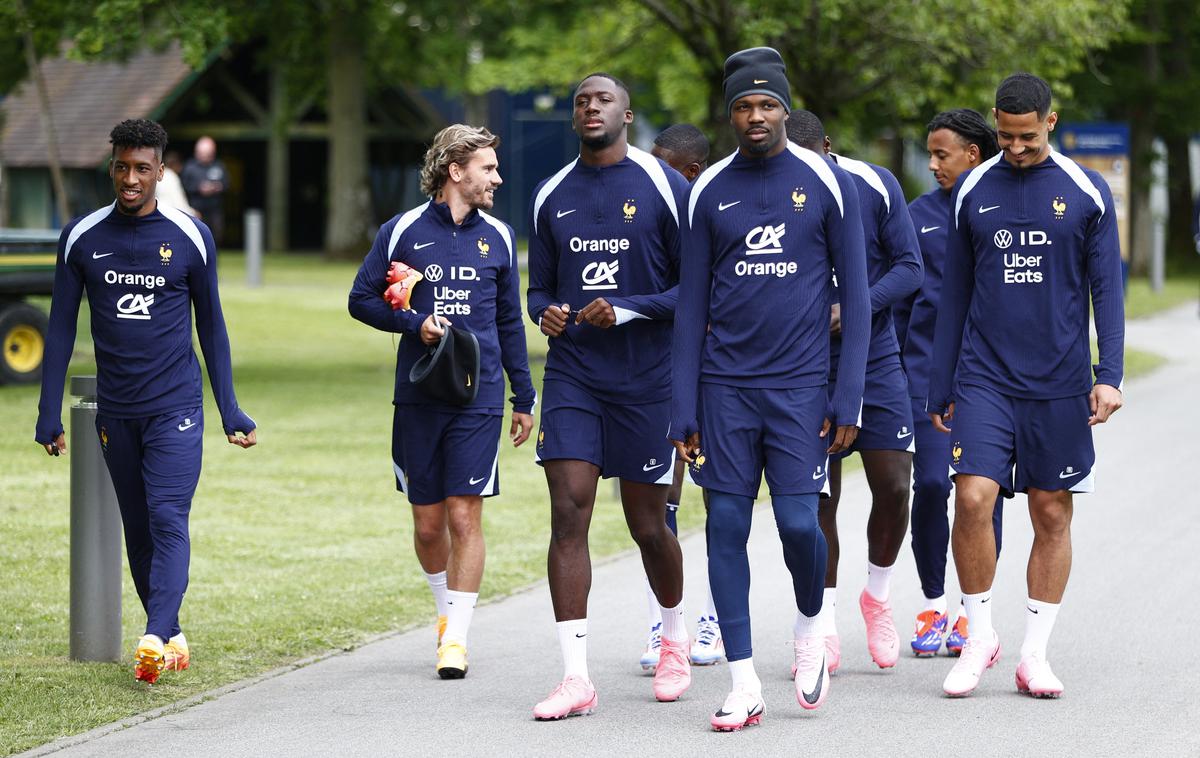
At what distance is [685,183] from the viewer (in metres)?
6.81

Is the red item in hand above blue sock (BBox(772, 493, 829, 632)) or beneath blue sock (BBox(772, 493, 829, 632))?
above

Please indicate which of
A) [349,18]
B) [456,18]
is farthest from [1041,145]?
[456,18]

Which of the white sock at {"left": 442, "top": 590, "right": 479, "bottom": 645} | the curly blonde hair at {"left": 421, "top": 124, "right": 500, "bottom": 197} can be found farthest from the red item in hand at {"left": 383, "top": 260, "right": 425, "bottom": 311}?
the white sock at {"left": 442, "top": 590, "right": 479, "bottom": 645}

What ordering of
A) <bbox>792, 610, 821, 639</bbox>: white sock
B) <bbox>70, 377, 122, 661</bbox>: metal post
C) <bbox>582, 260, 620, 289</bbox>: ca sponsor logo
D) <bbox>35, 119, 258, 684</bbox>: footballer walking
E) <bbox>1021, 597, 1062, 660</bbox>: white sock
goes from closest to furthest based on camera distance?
<bbox>792, 610, 821, 639</bbox>: white sock < <bbox>582, 260, 620, 289</bbox>: ca sponsor logo < <bbox>1021, 597, 1062, 660</bbox>: white sock < <bbox>35, 119, 258, 684</bbox>: footballer walking < <bbox>70, 377, 122, 661</bbox>: metal post

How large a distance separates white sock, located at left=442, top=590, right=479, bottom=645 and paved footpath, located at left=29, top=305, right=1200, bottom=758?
0.18 metres

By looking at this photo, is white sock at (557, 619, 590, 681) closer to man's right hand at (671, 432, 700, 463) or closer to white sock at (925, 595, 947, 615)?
man's right hand at (671, 432, 700, 463)

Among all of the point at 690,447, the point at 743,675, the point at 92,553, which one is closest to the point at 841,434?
the point at 690,447

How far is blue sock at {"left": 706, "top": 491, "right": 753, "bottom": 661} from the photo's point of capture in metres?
6.31

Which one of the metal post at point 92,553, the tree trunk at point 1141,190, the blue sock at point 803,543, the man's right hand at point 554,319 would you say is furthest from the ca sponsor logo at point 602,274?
the tree trunk at point 1141,190

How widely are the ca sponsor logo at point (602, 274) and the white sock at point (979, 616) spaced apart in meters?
1.74

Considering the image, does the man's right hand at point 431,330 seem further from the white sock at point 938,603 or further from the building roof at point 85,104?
the building roof at point 85,104

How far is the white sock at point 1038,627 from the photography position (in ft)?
22.4

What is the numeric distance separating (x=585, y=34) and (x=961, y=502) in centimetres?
2680

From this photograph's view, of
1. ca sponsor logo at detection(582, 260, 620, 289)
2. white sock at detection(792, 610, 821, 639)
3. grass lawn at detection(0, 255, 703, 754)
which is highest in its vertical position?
ca sponsor logo at detection(582, 260, 620, 289)
